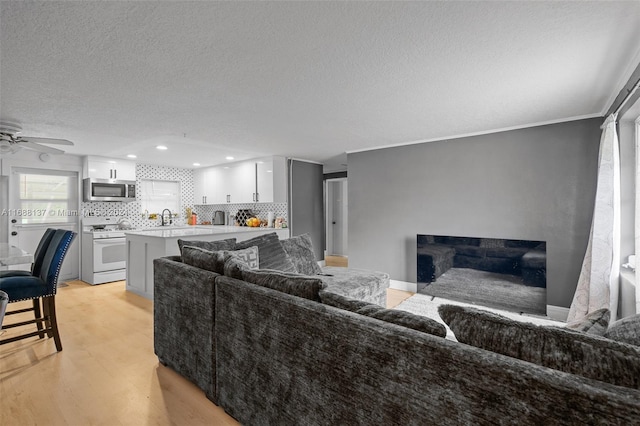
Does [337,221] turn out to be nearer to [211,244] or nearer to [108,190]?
[108,190]

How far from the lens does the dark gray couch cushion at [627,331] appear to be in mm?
931

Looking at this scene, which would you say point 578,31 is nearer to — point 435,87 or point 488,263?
point 435,87

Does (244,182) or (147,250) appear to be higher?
(244,182)

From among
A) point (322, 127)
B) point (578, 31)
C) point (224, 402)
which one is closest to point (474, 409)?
point (224, 402)

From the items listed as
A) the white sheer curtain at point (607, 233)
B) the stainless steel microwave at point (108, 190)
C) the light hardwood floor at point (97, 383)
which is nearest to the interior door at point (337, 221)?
the stainless steel microwave at point (108, 190)

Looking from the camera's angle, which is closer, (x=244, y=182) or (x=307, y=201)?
(x=244, y=182)

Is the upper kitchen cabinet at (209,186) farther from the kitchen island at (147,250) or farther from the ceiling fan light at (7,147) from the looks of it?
the ceiling fan light at (7,147)

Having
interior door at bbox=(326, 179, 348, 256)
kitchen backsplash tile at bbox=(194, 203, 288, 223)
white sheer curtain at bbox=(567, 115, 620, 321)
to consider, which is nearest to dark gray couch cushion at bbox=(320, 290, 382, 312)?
white sheer curtain at bbox=(567, 115, 620, 321)

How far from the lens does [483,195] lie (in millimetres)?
4059

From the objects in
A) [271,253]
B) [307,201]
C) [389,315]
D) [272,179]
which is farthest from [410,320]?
[307,201]

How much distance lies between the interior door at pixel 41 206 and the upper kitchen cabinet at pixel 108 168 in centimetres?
38

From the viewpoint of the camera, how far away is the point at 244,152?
5355mm

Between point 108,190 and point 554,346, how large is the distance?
6708 millimetres

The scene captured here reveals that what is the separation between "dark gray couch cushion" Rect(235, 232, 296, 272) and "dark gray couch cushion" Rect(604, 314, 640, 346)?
2424 mm
